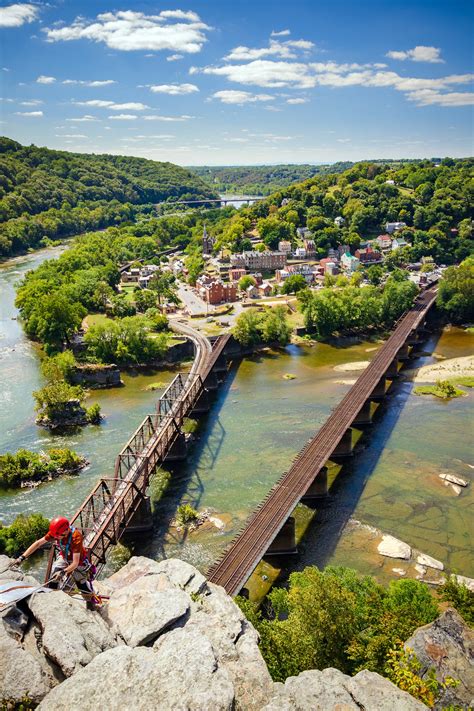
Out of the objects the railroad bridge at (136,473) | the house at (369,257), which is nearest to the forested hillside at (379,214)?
the house at (369,257)

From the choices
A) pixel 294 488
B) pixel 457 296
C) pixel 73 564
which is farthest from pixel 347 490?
pixel 457 296

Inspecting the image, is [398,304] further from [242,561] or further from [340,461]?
[242,561]

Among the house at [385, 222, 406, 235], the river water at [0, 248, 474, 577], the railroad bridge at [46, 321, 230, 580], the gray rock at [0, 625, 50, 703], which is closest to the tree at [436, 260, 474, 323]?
the river water at [0, 248, 474, 577]

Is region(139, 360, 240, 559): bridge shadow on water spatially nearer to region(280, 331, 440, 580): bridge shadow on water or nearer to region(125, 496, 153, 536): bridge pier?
region(125, 496, 153, 536): bridge pier

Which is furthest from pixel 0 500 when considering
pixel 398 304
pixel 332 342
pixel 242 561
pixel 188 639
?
pixel 398 304

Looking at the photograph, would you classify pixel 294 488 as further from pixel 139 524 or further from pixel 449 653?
pixel 449 653

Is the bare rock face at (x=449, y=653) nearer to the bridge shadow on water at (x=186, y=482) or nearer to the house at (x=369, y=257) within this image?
the bridge shadow on water at (x=186, y=482)
